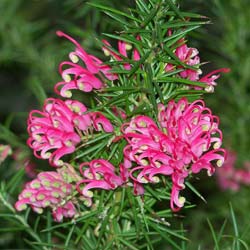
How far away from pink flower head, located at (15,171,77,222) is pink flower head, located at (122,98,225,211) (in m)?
0.13

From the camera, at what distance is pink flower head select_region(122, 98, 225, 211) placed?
901 millimetres

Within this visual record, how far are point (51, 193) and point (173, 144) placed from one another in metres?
0.22

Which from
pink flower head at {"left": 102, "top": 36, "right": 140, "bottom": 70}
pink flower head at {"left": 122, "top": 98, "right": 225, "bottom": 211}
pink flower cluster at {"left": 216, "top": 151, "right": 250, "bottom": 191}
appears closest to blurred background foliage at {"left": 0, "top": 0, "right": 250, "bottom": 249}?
pink flower cluster at {"left": 216, "top": 151, "right": 250, "bottom": 191}

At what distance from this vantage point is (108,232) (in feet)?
3.41

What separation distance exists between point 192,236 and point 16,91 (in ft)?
4.23

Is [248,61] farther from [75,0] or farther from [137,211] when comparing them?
[137,211]

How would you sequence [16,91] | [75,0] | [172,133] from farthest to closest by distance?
[16,91], [75,0], [172,133]

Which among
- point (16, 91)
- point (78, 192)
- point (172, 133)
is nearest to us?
point (172, 133)

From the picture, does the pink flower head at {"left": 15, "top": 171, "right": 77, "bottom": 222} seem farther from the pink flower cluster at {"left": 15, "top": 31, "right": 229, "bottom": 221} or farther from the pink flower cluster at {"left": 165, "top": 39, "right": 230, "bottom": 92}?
the pink flower cluster at {"left": 165, "top": 39, "right": 230, "bottom": 92}

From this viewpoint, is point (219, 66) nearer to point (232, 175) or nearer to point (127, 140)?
point (232, 175)

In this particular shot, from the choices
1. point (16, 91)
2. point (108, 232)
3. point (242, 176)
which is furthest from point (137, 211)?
point (16, 91)

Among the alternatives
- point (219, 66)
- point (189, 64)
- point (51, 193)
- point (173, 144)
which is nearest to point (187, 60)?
point (189, 64)

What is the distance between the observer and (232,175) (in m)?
1.78

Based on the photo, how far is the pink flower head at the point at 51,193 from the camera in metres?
1.00
